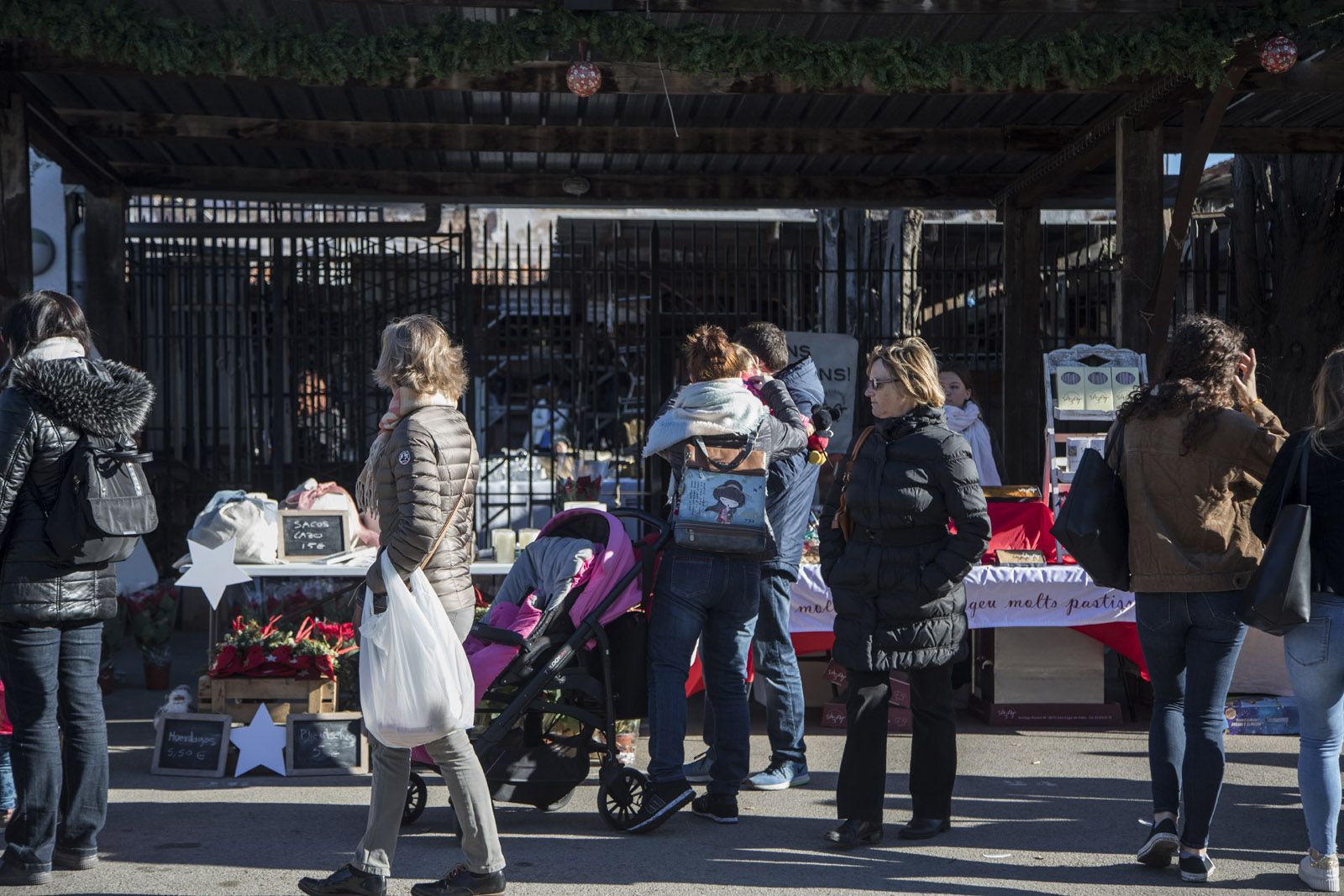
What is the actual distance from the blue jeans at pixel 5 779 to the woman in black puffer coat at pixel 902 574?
3.04 meters

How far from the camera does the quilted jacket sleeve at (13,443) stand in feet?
14.1

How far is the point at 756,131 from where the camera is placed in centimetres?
866

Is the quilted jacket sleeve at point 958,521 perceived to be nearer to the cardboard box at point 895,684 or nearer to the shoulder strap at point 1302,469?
the shoulder strap at point 1302,469

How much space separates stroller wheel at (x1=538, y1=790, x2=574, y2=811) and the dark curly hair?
2.57 m

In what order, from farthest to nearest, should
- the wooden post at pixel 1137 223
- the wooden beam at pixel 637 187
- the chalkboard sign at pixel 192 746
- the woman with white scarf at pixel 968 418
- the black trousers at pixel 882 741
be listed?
the wooden beam at pixel 637 187 < the woman with white scarf at pixel 968 418 < the wooden post at pixel 1137 223 < the chalkboard sign at pixel 192 746 < the black trousers at pixel 882 741

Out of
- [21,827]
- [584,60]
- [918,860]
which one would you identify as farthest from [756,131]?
[21,827]

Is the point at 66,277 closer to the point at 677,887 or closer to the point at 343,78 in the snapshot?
the point at 343,78

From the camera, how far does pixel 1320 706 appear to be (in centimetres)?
430

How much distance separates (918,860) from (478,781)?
162cm

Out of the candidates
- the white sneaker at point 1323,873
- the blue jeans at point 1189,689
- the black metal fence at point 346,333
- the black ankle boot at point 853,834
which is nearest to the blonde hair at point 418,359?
the black ankle boot at point 853,834

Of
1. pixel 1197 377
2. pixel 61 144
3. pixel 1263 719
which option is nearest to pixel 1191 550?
pixel 1197 377

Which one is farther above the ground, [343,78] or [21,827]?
[343,78]

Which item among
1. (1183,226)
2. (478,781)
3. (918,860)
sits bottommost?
(918,860)

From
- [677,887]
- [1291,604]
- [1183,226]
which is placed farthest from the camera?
[1183,226]
